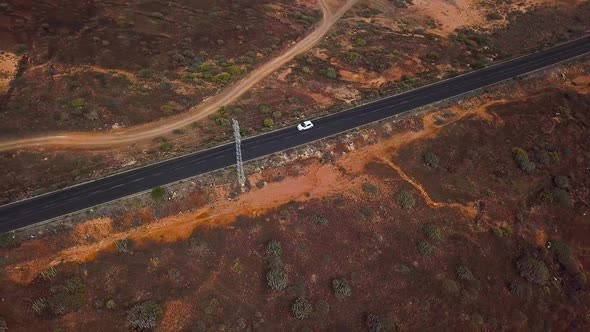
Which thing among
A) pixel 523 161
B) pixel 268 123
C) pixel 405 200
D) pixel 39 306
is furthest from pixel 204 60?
pixel 523 161

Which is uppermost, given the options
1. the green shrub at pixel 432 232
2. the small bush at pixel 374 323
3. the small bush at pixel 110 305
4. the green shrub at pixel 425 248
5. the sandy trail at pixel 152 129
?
the sandy trail at pixel 152 129

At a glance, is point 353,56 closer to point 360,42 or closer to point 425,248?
point 360,42

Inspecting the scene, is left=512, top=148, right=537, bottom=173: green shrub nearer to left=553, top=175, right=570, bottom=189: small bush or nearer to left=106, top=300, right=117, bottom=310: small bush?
left=553, top=175, right=570, bottom=189: small bush

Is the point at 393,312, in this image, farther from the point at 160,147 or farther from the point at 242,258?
the point at 160,147

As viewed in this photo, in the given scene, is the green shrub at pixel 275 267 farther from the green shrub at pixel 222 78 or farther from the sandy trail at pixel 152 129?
the green shrub at pixel 222 78

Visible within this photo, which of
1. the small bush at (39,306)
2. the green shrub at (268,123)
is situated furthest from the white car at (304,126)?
the small bush at (39,306)

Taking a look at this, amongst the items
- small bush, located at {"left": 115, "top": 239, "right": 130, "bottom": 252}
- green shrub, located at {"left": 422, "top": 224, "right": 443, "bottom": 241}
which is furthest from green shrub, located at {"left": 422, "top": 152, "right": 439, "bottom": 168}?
small bush, located at {"left": 115, "top": 239, "right": 130, "bottom": 252}
